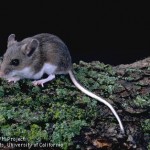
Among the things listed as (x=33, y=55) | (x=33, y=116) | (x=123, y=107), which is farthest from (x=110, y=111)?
(x=33, y=55)

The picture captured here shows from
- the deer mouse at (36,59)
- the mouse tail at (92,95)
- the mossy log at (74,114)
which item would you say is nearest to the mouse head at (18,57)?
the deer mouse at (36,59)

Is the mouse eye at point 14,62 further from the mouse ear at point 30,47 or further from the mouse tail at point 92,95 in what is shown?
the mouse tail at point 92,95

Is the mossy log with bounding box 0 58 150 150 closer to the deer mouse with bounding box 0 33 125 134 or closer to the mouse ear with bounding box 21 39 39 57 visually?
the deer mouse with bounding box 0 33 125 134

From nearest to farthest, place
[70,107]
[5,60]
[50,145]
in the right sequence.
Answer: [50,145] → [70,107] → [5,60]

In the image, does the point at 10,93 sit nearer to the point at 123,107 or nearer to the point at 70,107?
the point at 70,107

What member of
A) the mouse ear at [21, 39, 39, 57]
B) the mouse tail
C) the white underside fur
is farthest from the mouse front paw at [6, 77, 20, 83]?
the mouse tail

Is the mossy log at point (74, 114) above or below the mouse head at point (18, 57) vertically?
below
